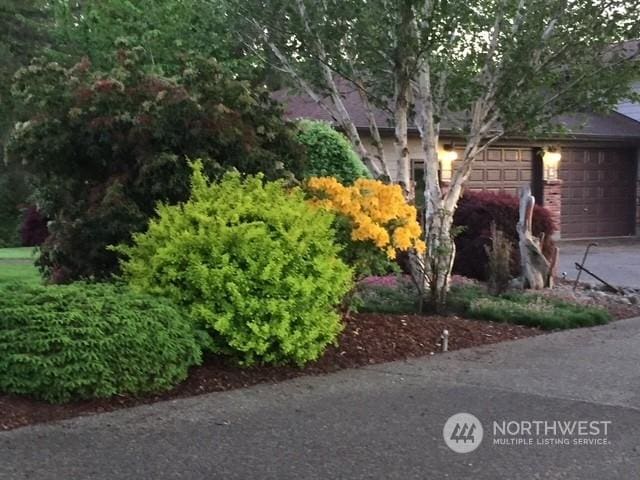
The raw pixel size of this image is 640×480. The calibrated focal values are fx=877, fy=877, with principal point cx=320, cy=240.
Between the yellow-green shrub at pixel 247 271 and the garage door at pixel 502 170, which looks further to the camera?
the garage door at pixel 502 170

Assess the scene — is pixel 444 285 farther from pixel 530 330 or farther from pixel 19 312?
pixel 19 312

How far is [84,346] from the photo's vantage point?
19.6 ft

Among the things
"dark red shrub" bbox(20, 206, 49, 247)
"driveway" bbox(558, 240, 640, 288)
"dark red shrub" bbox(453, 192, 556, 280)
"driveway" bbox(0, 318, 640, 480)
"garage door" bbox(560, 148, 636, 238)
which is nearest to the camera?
"driveway" bbox(0, 318, 640, 480)

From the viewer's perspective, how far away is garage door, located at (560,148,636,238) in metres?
24.4

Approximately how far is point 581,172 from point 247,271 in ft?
63.8

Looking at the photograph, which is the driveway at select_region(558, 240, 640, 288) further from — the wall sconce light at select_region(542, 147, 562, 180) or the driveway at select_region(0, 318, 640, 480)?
the driveway at select_region(0, 318, 640, 480)

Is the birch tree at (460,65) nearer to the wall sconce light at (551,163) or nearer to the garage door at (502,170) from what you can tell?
the garage door at (502,170)

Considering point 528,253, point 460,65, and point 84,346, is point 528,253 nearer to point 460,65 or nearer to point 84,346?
point 460,65

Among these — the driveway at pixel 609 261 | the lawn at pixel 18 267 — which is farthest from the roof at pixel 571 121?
the lawn at pixel 18 267

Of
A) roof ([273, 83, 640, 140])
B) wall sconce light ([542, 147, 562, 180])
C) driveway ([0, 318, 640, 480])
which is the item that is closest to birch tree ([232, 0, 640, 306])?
driveway ([0, 318, 640, 480])

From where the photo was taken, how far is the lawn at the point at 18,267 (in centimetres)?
1227

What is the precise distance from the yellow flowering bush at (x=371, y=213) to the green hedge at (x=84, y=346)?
7.92 ft

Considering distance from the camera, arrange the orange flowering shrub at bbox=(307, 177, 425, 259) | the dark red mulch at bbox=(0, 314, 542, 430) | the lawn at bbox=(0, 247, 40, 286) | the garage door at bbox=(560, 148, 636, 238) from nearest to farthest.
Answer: the dark red mulch at bbox=(0, 314, 542, 430) → the orange flowering shrub at bbox=(307, 177, 425, 259) → the lawn at bbox=(0, 247, 40, 286) → the garage door at bbox=(560, 148, 636, 238)

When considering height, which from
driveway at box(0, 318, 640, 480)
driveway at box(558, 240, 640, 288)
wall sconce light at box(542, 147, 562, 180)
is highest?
wall sconce light at box(542, 147, 562, 180)
